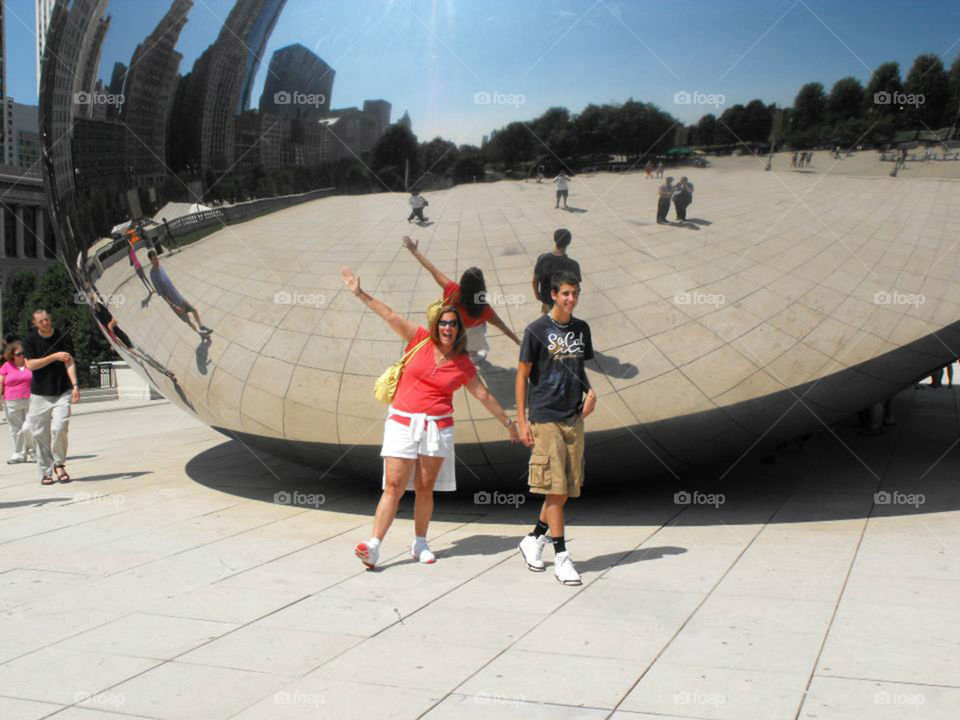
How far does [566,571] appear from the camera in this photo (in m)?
4.82

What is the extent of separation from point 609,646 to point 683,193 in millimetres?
2468

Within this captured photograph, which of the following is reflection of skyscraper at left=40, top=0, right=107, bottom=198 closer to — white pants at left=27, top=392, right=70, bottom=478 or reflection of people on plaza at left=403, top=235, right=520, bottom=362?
white pants at left=27, top=392, right=70, bottom=478

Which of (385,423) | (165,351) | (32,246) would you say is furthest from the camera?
(32,246)

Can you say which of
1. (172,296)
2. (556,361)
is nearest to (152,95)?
(172,296)

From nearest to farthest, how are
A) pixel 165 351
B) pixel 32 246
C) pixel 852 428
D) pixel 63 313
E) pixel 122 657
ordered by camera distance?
pixel 122 657
pixel 165 351
pixel 852 428
pixel 63 313
pixel 32 246

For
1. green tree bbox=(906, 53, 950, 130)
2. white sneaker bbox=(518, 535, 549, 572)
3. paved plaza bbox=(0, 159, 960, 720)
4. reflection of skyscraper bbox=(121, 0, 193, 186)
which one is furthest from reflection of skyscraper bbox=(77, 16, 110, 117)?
green tree bbox=(906, 53, 950, 130)

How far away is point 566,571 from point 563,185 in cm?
200

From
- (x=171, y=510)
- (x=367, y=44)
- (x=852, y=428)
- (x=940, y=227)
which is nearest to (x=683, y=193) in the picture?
(x=940, y=227)

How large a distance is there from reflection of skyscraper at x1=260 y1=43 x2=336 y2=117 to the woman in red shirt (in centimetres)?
98

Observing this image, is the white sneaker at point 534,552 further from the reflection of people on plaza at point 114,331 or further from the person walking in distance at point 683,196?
the reflection of people on plaza at point 114,331

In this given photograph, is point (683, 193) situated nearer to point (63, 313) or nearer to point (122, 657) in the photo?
point (122, 657)

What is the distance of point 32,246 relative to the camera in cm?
8481

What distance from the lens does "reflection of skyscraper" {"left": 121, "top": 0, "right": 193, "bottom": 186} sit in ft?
19.2

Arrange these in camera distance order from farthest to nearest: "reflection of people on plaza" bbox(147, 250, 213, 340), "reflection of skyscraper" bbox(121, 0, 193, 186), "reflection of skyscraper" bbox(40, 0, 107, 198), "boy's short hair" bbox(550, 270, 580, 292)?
"reflection of skyscraper" bbox(40, 0, 107, 198) < "reflection of people on plaza" bbox(147, 250, 213, 340) < "reflection of skyscraper" bbox(121, 0, 193, 186) < "boy's short hair" bbox(550, 270, 580, 292)
